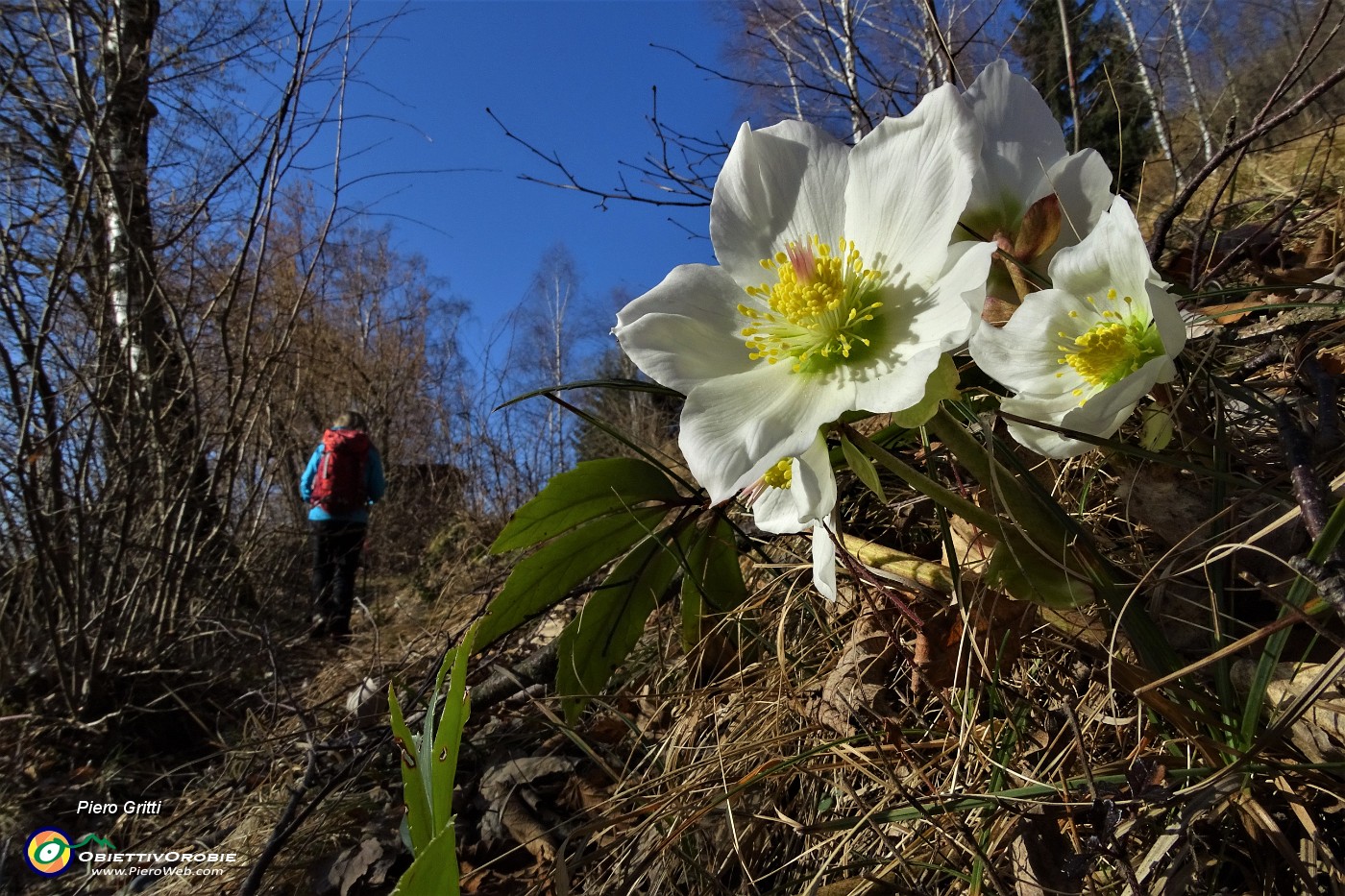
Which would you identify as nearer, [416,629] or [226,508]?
[226,508]

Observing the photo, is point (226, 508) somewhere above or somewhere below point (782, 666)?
above

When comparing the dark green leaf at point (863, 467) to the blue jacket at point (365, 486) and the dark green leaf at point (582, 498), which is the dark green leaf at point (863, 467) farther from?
the blue jacket at point (365, 486)

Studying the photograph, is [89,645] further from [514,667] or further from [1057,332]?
[1057,332]

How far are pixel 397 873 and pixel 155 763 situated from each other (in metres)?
1.56

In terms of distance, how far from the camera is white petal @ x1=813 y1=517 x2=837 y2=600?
18.8 inches

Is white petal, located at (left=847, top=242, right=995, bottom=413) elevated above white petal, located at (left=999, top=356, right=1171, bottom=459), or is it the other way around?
white petal, located at (left=847, top=242, right=995, bottom=413)

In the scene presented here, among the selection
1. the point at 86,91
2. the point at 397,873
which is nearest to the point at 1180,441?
the point at 397,873

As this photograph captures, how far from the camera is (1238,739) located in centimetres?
38

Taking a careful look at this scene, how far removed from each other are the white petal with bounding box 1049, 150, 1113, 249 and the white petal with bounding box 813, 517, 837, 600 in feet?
0.74

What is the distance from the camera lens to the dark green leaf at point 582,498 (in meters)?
0.69

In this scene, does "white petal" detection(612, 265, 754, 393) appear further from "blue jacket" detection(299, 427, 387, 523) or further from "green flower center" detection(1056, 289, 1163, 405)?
"blue jacket" detection(299, 427, 387, 523)

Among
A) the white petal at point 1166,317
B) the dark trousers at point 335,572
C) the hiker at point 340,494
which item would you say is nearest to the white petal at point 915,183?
the white petal at point 1166,317

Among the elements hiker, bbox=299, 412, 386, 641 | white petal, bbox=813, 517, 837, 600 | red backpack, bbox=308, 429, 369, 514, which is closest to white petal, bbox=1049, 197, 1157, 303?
white petal, bbox=813, 517, 837, 600

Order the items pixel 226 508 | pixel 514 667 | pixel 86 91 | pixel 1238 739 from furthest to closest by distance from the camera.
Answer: pixel 226 508 → pixel 86 91 → pixel 514 667 → pixel 1238 739
